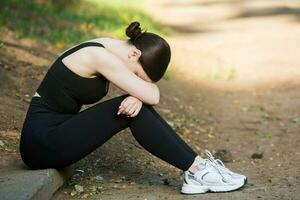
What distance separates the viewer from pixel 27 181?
3820 mm

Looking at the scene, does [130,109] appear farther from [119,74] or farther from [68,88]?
[68,88]

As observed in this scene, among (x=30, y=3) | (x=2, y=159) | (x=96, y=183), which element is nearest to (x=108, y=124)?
(x=96, y=183)

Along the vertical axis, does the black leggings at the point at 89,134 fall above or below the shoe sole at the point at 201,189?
above

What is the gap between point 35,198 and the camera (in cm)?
366

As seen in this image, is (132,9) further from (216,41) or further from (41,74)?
(41,74)

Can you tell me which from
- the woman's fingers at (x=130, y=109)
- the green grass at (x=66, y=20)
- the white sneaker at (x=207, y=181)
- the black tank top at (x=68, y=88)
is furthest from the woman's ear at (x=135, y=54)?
the green grass at (x=66, y=20)

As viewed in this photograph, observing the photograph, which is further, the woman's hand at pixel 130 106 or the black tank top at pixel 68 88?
the black tank top at pixel 68 88

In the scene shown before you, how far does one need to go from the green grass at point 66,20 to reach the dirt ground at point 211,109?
0.73 m

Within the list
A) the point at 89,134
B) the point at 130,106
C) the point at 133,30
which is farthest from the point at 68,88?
the point at 133,30

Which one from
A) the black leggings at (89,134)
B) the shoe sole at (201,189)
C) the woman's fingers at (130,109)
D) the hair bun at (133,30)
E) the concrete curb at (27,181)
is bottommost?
the shoe sole at (201,189)

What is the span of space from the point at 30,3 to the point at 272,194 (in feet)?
29.2

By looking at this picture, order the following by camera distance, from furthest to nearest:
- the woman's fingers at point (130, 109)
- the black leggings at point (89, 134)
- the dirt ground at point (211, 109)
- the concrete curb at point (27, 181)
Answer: the dirt ground at point (211, 109), the black leggings at point (89, 134), the woman's fingers at point (130, 109), the concrete curb at point (27, 181)

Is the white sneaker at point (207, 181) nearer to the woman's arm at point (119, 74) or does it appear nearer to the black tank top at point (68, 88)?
the woman's arm at point (119, 74)

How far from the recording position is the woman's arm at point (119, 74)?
3982mm
